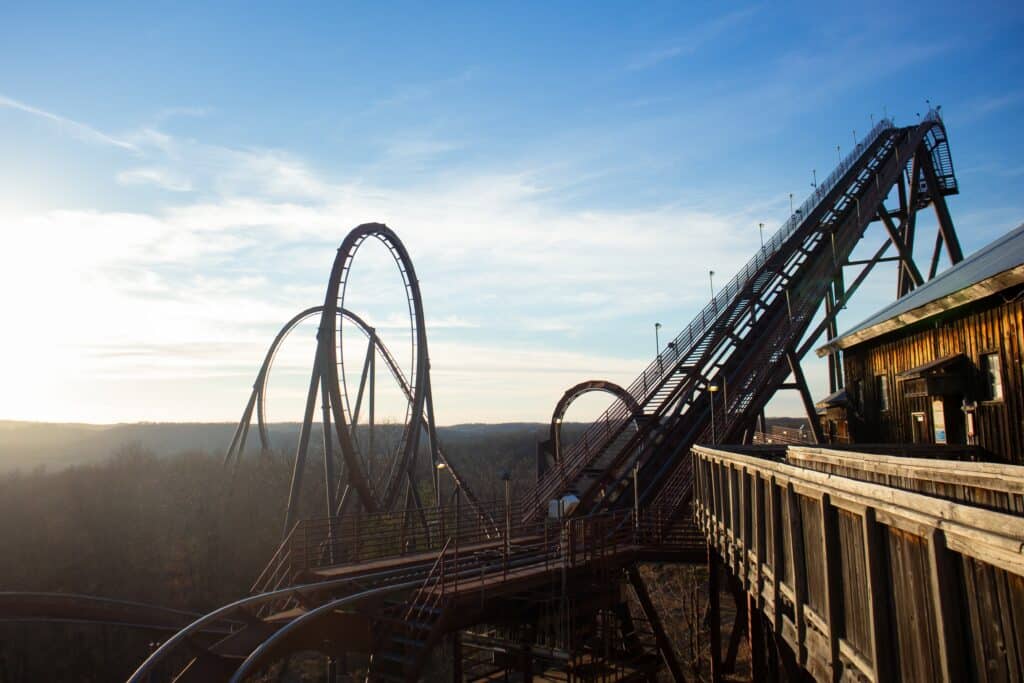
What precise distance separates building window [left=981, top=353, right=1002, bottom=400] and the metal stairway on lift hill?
940cm

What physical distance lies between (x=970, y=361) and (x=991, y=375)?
42 centimetres

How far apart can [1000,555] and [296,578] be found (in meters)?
12.3

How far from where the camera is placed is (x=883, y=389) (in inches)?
630

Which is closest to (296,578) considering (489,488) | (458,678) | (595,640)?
(458,678)

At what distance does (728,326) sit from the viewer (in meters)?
26.4

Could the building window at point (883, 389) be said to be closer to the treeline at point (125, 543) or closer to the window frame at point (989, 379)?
the window frame at point (989, 379)

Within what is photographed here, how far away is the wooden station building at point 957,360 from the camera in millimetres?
10828

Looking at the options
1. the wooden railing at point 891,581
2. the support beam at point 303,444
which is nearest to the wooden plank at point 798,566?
the wooden railing at point 891,581

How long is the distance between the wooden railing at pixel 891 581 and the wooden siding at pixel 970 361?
19.4 ft

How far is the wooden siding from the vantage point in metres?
10.8

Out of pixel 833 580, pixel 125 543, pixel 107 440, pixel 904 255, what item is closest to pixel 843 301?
pixel 904 255

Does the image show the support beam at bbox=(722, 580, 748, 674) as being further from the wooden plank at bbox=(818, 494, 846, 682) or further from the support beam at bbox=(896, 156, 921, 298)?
the support beam at bbox=(896, 156, 921, 298)

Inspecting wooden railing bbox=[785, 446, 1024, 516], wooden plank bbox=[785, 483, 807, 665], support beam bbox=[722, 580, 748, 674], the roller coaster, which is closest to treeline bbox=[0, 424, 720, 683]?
the roller coaster

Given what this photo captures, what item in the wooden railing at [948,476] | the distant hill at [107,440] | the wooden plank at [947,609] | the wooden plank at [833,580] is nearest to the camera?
the wooden plank at [947,609]
